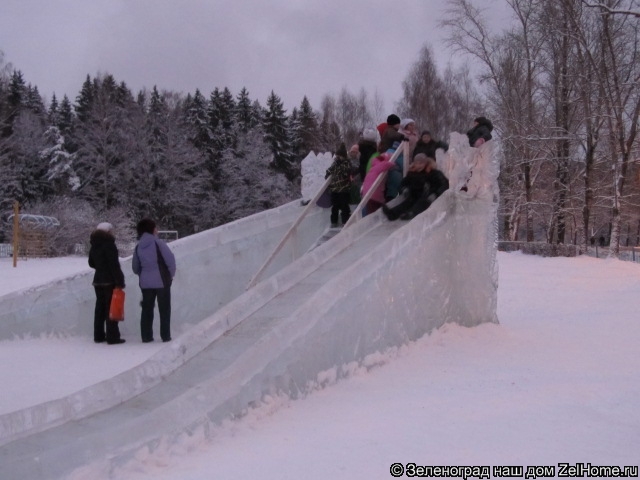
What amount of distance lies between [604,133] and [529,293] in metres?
15.9

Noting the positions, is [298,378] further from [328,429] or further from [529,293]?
[529,293]

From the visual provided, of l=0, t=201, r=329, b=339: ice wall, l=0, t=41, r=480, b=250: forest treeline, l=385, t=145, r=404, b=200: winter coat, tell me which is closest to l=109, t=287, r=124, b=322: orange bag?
l=0, t=201, r=329, b=339: ice wall

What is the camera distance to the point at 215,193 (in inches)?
1924

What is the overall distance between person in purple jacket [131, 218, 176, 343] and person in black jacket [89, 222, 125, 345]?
251 millimetres

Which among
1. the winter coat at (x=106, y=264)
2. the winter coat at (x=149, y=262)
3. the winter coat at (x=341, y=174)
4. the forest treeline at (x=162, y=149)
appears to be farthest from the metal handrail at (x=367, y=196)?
the forest treeline at (x=162, y=149)

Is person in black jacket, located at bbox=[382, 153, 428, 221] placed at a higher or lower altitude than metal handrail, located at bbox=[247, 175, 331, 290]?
higher

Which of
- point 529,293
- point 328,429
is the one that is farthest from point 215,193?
point 328,429

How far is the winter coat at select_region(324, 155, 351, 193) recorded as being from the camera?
930cm

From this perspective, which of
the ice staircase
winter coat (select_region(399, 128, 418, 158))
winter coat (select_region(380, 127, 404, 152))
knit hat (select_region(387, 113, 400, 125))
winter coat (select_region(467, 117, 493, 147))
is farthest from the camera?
knit hat (select_region(387, 113, 400, 125))

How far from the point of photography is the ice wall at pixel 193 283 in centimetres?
806

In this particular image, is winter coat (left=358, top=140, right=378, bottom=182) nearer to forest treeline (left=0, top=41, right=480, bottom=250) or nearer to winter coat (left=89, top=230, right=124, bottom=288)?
winter coat (left=89, top=230, right=124, bottom=288)

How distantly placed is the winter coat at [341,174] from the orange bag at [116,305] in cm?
352

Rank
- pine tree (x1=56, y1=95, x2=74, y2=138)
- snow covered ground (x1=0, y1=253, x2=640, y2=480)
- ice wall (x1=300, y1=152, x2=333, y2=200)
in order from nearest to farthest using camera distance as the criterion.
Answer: snow covered ground (x1=0, y1=253, x2=640, y2=480), ice wall (x1=300, y1=152, x2=333, y2=200), pine tree (x1=56, y1=95, x2=74, y2=138)

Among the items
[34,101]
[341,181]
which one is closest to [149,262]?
[341,181]
